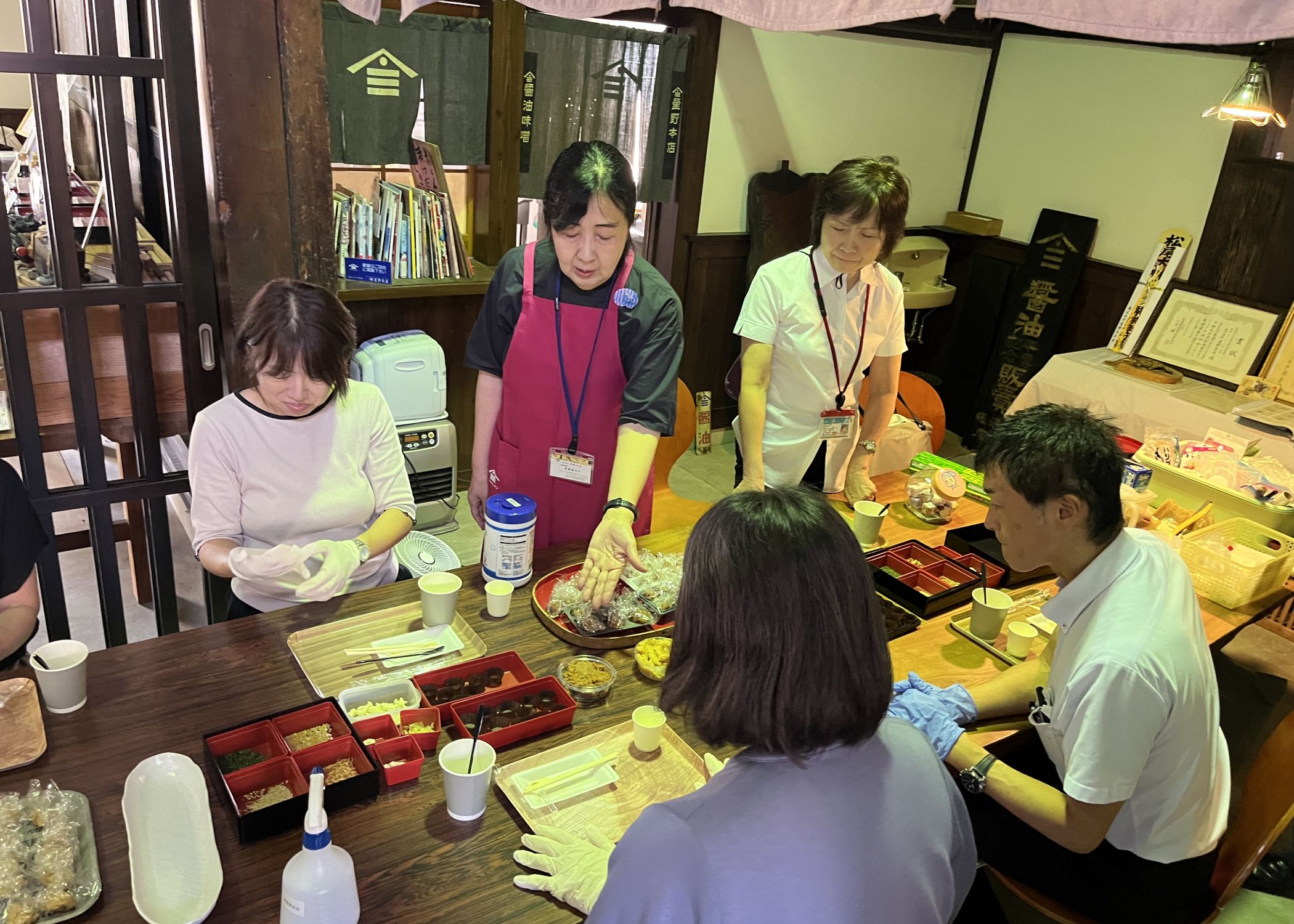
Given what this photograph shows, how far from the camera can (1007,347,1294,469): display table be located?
3.88 metres

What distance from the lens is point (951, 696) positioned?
1813 millimetres

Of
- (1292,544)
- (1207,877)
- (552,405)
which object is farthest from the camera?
(1292,544)

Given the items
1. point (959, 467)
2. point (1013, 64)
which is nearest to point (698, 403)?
point (959, 467)

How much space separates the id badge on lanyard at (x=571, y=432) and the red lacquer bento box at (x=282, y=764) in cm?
91

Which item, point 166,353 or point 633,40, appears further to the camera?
point 633,40

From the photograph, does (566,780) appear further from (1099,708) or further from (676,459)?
(676,459)

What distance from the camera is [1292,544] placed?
8.31 feet

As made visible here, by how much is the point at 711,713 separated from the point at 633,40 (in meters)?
4.04

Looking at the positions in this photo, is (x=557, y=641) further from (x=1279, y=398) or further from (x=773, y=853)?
(x=1279, y=398)

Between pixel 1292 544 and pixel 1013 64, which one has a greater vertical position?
pixel 1013 64

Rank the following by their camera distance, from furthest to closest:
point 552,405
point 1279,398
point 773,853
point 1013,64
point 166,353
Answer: point 1013,64, point 1279,398, point 166,353, point 552,405, point 773,853

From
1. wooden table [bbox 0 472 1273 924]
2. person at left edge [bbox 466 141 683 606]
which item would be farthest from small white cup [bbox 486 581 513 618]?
person at left edge [bbox 466 141 683 606]

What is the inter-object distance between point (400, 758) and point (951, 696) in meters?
1.03

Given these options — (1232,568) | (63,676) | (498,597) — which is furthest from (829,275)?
(63,676)
